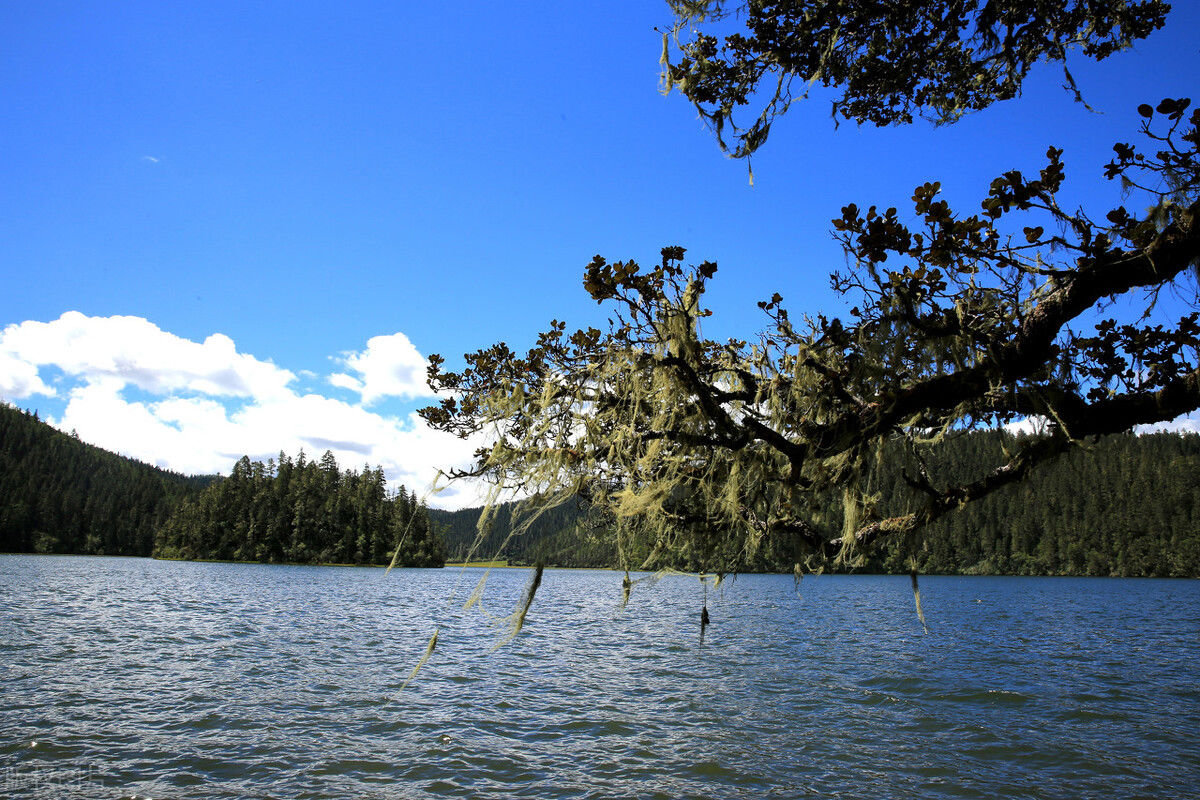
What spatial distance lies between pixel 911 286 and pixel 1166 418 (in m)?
1.55

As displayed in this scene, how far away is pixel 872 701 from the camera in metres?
12.5

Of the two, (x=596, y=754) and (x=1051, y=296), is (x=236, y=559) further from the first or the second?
(x=1051, y=296)

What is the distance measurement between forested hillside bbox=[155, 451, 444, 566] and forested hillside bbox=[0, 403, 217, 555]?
963 inches

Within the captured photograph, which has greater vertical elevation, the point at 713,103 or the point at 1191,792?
the point at 713,103

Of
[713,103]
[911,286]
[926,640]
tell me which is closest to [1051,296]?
[911,286]

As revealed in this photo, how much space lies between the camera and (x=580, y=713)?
11195 mm

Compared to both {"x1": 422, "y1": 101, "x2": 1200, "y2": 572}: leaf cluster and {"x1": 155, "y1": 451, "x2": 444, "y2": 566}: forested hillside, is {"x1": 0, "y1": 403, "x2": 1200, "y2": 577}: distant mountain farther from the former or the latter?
{"x1": 422, "y1": 101, "x2": 1200, "y2": 572}: leaf cluster

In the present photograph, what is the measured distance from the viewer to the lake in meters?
8.08

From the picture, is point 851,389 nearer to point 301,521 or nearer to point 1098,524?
point 301,521

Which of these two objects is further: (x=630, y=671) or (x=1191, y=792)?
(x=630, y=671)

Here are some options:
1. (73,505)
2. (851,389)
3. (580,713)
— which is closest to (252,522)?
(73,505)

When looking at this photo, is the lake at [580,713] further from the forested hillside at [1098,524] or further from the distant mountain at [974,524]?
the forested hillside at [1098,524]

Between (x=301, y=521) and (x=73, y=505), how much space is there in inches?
2472

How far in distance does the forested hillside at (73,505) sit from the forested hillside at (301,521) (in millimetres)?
24456
